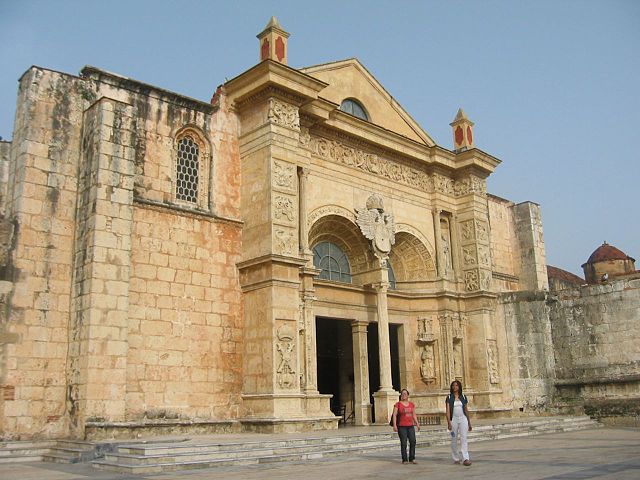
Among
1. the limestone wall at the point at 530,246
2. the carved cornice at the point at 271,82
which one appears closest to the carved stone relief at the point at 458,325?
the limestone wall at the point at 530,246

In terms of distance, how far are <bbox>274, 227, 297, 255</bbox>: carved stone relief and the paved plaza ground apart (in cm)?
574

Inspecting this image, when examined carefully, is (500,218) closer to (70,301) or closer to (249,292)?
(249,292)

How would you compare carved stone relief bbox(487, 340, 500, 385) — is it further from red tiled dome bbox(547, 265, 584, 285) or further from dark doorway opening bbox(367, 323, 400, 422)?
red tiled dome bbox(547, 265, 584, 285)

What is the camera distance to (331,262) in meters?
20.8

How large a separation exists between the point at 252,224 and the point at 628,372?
1297cm

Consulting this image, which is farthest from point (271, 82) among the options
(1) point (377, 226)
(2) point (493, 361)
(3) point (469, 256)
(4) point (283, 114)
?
(2) point (493, 361)

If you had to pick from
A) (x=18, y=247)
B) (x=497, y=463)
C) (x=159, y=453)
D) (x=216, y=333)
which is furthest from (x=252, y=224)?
(x=497, y=463)

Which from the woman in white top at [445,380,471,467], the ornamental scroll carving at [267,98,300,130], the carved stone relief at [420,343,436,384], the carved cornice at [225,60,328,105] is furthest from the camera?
the carved stone relief at [420,343,436,384]

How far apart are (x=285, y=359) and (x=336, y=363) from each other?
8519 millimetres

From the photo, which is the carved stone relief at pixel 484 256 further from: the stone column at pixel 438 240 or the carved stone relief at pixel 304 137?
the carved stone relief at pixel 304 137

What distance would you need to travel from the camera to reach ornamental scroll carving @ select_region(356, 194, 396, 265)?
2041 cm

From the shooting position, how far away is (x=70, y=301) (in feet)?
47.2

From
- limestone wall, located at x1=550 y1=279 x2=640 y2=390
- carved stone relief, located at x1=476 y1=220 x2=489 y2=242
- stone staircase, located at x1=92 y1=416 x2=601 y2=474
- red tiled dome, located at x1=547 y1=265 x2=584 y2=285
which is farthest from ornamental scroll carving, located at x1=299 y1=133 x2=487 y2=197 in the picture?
red tiled dome, located at x1=547 y1=265 x2=584 y2=285

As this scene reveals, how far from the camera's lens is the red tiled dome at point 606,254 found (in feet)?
145
